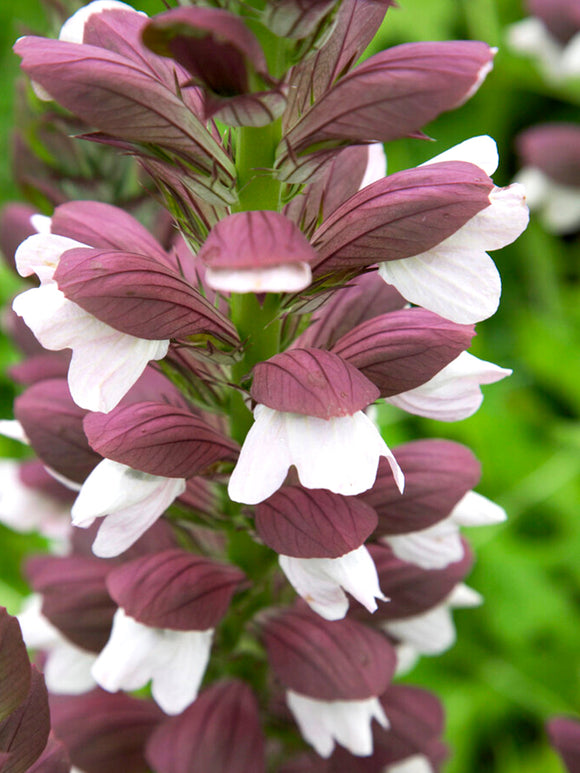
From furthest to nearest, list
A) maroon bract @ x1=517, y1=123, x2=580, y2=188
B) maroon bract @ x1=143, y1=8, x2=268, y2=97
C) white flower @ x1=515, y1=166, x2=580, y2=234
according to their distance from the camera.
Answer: white flower @ x1=515, y1=166, x2=580, y2=234 < maroon bract @ x1=517, y1=123, x2=580, y2=188 < maroon bract @ x1=143, y1=8, x2=268, y2=97

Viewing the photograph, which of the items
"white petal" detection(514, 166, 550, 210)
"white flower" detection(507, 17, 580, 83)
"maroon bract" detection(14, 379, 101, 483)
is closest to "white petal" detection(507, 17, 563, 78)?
"white flower" detection(507, 17, 580, 83)

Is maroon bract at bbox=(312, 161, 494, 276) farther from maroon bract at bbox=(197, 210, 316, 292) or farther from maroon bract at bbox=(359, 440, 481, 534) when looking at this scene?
maroon bract at bbox=(359, 440, 481, 534)

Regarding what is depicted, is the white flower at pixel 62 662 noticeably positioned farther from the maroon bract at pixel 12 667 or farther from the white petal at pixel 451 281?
the white petal at pixel 451 281

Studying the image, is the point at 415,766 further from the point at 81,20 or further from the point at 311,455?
the point at 81,20

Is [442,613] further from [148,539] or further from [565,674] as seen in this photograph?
[565,674]

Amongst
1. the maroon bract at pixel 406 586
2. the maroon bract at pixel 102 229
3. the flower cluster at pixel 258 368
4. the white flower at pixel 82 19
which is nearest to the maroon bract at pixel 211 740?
the flower cluster at pixel 258 368

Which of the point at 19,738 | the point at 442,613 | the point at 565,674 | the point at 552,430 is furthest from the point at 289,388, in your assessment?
the point at 552,430
